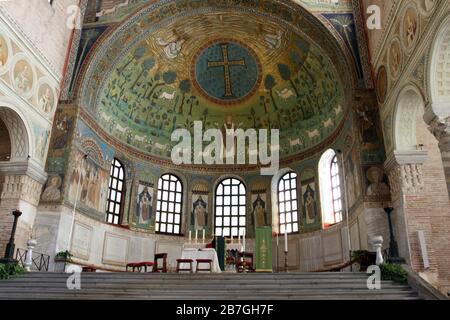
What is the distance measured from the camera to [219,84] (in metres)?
24.9

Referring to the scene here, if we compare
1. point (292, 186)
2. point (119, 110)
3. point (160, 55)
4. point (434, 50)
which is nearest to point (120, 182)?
point (119, 110)

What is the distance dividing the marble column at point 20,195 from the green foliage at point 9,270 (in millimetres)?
2869

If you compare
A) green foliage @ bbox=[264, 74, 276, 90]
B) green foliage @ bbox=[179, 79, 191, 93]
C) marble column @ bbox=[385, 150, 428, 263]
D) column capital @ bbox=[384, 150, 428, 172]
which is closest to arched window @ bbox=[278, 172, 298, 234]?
green foliage @ bbox=[264, 74, 276, 90]

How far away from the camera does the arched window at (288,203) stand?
22922mm

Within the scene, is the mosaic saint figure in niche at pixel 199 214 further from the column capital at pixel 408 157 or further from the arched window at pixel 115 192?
the column capital at pixel 408 157

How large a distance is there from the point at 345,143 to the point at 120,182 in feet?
39.5

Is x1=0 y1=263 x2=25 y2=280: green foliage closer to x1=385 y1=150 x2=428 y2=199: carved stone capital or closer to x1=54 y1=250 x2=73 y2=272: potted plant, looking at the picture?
x1=54 y1=250 x2=73 y2=272: potted plant

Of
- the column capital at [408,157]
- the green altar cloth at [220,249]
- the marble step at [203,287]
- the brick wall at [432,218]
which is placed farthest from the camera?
the green altar cloth at [220,249]

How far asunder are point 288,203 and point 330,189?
295 centimetres

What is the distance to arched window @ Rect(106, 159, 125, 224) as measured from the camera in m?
21.3

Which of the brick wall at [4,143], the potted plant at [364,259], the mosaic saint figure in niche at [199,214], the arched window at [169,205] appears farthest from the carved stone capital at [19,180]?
the potted plant at [364,259]

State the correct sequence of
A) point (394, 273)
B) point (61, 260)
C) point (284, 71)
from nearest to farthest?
point (394, 273) → point (61, 260) → point (284, 71)

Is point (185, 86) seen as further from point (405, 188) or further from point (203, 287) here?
point (203, 287)
